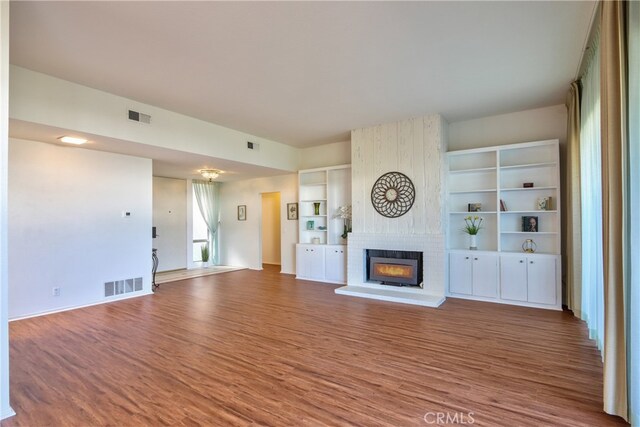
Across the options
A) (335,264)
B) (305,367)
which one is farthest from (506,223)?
(305,367)

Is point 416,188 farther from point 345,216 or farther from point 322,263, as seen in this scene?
point 322,263

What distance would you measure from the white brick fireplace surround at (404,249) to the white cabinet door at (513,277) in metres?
0.93

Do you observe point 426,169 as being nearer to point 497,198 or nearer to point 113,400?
point 497,198

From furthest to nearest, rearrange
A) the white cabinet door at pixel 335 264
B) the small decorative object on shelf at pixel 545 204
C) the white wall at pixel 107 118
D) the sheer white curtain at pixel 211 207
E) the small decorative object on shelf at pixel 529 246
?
the sheer white curtain at pixel 211 207 < the white cabinet door at pixel 335 264 < the small decorative object on shelf at pixel 529 246 < the small decorative object on shelf at pixel 545 204 < the white wall at pixel 107 118

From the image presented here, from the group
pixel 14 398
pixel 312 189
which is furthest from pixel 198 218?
pixel 14 398

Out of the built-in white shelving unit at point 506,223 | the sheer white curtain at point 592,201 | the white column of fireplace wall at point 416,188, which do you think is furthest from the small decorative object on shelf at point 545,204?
the white column of fireplace wall at point 416,188

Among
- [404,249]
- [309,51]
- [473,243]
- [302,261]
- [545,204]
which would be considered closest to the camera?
[309,51]

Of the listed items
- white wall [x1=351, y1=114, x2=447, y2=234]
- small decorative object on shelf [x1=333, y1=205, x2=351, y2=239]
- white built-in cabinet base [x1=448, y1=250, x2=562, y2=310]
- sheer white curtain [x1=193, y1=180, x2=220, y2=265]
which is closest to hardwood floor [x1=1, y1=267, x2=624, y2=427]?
white built-in cabinet base [x1=448, y1=250, x2=562, y2=310]

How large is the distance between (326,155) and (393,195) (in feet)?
8.06

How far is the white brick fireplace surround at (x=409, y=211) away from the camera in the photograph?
18.6 ft

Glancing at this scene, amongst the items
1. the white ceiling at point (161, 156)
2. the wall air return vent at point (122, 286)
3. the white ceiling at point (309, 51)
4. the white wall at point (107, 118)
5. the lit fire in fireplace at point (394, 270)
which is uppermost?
the white ceiling at point (309, 51)

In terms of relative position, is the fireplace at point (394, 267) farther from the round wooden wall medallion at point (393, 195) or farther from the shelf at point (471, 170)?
the shelf at point (471, 170)

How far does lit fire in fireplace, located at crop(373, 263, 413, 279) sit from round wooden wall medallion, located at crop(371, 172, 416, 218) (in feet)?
3.20

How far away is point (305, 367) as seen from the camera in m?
3.08
